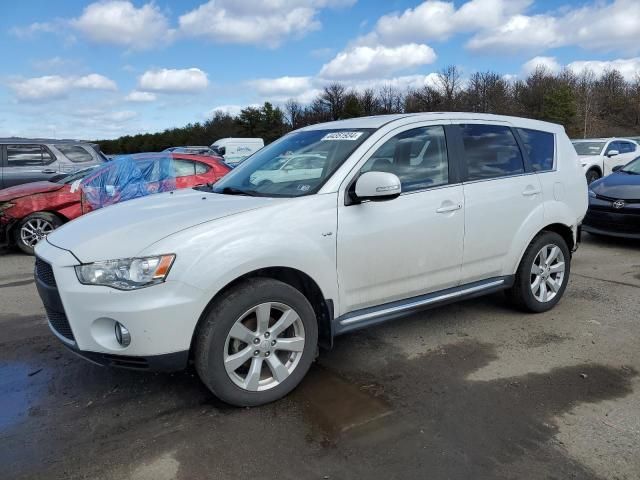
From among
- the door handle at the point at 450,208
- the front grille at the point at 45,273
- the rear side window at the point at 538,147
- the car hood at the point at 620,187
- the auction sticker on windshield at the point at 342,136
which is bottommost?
the car hood at the point at 620,187

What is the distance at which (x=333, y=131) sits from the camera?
4.06 meters

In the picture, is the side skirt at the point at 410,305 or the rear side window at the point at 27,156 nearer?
the side skirt at the point at 410,305

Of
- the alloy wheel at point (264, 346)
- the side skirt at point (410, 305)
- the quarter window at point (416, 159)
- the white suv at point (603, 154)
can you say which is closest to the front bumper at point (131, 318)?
the alloy wheel at point (264, 346)

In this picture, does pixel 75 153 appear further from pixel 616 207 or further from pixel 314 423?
pixel 616 207

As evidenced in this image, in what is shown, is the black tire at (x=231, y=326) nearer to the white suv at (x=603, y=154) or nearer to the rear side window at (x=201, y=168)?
the rear side window at (x=201, y=168)

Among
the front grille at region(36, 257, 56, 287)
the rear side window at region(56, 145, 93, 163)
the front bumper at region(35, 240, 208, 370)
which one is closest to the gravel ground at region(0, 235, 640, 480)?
the front bumper at region(35, 240, 208, 370)

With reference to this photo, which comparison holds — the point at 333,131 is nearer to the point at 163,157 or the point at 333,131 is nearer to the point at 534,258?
the point at 534,258

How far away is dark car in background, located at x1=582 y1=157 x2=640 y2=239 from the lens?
295 inches

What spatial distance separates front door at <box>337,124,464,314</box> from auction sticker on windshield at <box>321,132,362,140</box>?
0.20 metres

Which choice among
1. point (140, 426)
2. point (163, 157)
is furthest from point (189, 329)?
point (163, 157)

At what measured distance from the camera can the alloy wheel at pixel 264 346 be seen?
304cm

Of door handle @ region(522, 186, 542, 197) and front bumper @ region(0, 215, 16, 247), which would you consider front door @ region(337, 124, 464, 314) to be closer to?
door handle @ region(522, 186, 542, 197)

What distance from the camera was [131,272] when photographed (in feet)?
9.22

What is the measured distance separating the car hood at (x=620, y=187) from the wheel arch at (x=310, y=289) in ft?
20.2
